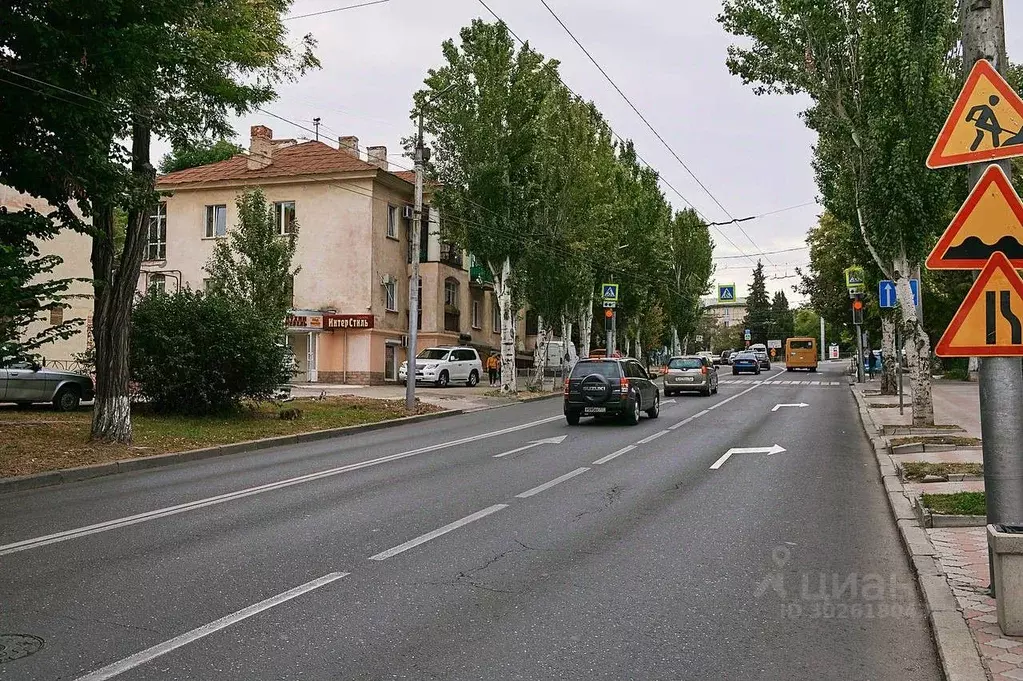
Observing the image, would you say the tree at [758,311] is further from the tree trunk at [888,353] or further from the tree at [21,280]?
the tree at [21,280]

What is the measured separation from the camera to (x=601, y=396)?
18938 mm

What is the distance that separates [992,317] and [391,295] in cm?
3689

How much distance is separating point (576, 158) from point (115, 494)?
87.9 ft

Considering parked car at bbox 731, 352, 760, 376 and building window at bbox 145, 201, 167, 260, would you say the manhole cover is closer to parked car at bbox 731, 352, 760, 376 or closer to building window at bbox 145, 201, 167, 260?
building window at bbox 145, 201, 167, 260

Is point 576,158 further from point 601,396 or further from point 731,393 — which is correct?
point 601,396

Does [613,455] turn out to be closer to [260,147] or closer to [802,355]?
[260,147]

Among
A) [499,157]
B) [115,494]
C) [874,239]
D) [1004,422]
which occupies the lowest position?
[115,494]

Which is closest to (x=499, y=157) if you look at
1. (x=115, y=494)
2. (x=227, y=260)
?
(x=227, y=260)

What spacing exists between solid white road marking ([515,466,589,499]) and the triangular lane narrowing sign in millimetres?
5381

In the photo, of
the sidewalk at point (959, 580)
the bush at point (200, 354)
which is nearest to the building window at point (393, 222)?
the bush at point (200, 354)

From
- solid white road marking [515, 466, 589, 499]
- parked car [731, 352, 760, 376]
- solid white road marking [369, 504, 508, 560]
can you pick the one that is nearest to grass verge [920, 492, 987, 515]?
solid white road marking [515, 466, 589, 499]

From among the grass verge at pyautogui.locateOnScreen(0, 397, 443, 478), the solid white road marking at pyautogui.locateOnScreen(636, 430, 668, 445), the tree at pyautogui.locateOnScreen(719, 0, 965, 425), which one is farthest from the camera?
the solid white road marking at pyautogui.locateOnScreen(636, 430, 668, 445)

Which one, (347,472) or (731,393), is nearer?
(347,472)

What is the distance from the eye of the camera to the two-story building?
39062 mm
